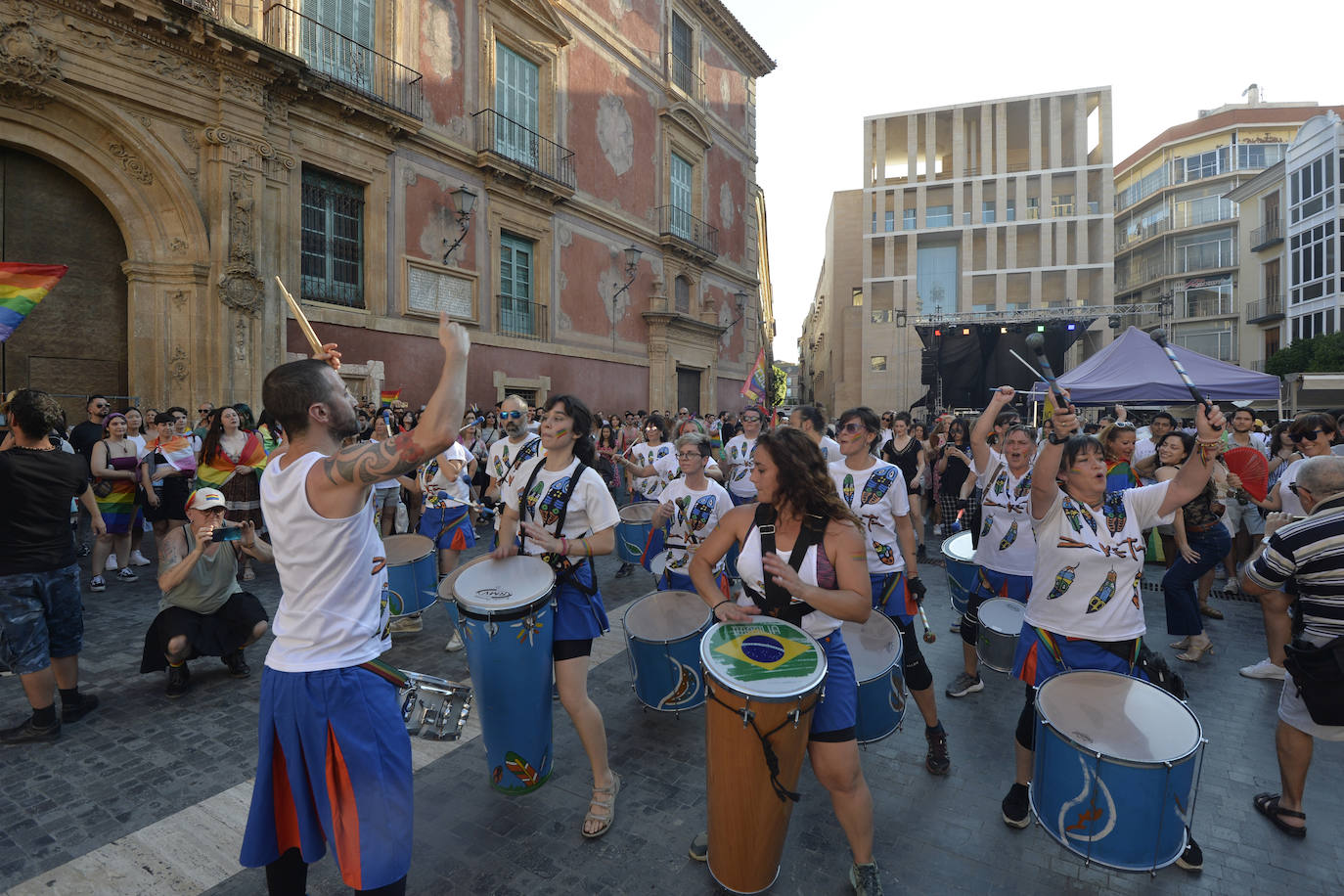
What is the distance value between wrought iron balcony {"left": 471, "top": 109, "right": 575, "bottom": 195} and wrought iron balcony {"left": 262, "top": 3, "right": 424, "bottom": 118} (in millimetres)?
1709

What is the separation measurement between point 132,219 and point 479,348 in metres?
6.70

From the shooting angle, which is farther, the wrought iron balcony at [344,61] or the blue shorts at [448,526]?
the wrought iron balcony at [344,61]

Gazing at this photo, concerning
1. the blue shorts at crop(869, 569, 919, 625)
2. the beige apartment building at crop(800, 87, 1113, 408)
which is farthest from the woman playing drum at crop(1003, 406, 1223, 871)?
the beige apartment building at crop(800, 87, 1113, 408)

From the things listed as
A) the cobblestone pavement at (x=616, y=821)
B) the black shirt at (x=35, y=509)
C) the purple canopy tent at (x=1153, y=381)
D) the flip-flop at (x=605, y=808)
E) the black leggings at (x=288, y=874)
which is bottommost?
the cobblestone pavement at (x=616, y=821)

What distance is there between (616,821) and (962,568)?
3.35 meters

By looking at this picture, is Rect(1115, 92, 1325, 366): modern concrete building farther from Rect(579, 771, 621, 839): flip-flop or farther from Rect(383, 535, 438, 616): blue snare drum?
Rect(579, 771, 621, 839): flip-flop

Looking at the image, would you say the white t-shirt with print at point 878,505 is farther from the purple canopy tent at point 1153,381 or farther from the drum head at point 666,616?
the purple canopy tent at point 1153,381

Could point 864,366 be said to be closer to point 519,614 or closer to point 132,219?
point 132,219

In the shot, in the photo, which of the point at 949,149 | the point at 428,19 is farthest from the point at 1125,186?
the point at 428,19

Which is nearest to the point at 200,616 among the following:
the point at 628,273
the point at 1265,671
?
the point at 1265,671

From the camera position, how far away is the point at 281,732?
2.11 metres

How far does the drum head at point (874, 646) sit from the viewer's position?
3.45 metres

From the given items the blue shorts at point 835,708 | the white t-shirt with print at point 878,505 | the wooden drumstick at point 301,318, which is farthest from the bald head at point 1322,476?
the wooden drumstick at point 301,318

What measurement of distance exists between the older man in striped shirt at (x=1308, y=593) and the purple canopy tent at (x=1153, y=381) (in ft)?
25.1
